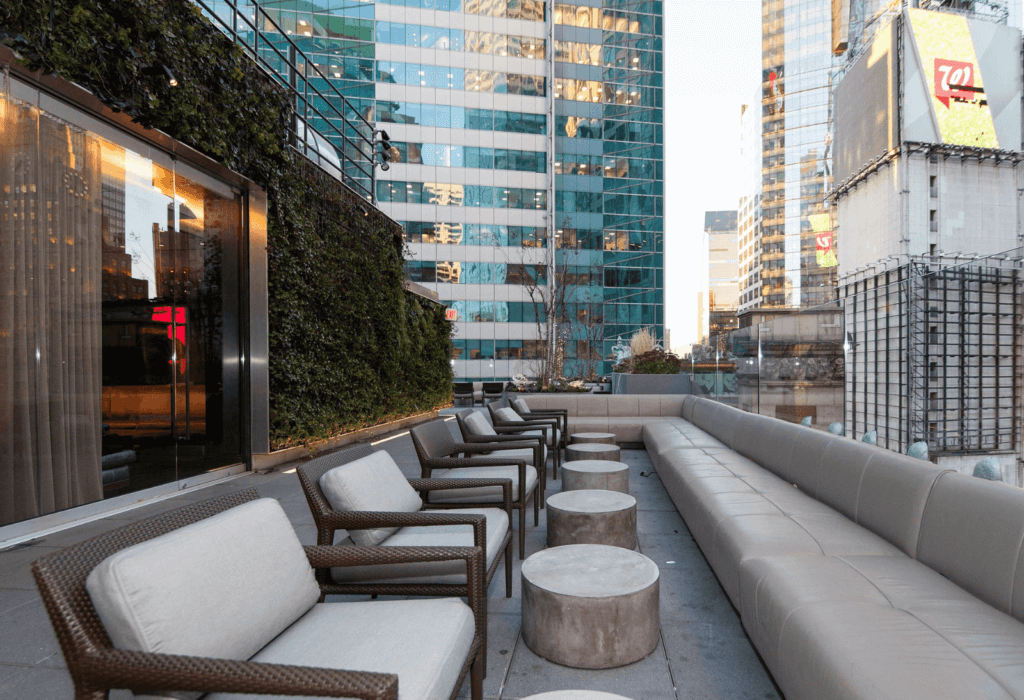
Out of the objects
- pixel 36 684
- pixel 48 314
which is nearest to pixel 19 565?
pixel 36 684

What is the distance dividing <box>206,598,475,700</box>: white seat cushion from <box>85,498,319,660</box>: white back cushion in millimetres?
67

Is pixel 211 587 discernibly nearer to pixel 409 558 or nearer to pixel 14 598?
pixel 409 558

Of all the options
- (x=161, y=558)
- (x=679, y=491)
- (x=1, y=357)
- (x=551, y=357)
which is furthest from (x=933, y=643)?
(x=551, y=357)

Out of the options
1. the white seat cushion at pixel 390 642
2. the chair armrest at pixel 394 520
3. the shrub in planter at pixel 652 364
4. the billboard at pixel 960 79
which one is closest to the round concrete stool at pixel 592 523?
the chair armrest at pixel 394 520

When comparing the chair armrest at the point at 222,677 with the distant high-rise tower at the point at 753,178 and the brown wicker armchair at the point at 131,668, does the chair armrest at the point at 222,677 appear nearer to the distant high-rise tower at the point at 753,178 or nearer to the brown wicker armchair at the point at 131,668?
the brown wicker armchair at the point at 131,668

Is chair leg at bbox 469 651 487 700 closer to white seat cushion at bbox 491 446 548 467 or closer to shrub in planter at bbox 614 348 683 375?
white seat cushion at bbox 491 446 548 467

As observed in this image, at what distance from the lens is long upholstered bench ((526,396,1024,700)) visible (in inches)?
47.7

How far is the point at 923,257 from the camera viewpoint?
66.0 ft

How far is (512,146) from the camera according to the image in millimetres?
23250

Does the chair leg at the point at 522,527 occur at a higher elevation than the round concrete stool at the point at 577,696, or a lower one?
lower

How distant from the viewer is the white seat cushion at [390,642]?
1.13 metres

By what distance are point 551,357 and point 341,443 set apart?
5.14 metres

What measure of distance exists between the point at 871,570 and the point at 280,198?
6.07m

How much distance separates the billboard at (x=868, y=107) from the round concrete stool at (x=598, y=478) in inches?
917
